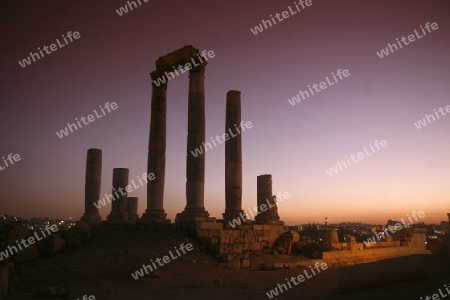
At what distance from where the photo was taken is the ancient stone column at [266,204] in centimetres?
→ 2444

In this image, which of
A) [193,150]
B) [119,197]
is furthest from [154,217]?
[119,197]

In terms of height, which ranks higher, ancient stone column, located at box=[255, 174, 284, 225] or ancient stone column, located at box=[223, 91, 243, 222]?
ancient stone column, located at box=[223, 91, 243, 222]

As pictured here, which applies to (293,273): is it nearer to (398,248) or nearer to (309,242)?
(309,242)

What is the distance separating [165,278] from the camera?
44.2 ft

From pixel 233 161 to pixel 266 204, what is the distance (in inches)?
161

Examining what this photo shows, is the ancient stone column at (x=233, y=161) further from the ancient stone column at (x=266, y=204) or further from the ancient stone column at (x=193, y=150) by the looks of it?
the ancient stone column at (x=193, y=150)

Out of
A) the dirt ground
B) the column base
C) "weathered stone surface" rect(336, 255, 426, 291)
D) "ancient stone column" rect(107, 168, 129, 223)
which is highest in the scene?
"ancient stone column" rect(107, 168, 129, 223)

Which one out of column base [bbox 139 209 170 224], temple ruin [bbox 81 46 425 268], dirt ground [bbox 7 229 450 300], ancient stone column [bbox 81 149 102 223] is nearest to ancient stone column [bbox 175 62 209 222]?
temple ruin [bbox 81 46 425 268]

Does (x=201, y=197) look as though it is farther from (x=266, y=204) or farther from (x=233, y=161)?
(x=266, y=204)

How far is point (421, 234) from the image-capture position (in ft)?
101

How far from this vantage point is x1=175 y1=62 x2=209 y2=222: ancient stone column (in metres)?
20.5

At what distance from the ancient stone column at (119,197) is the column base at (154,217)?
2041mm

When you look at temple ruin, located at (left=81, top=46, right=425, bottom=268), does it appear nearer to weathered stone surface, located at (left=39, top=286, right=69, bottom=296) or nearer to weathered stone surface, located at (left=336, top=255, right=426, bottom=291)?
weathered stone surface, located at (left=336, top=255, right=426, bottom=291)

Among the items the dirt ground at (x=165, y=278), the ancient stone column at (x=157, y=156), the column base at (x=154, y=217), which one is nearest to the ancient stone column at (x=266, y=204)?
the column base at (x=154, y=217)
